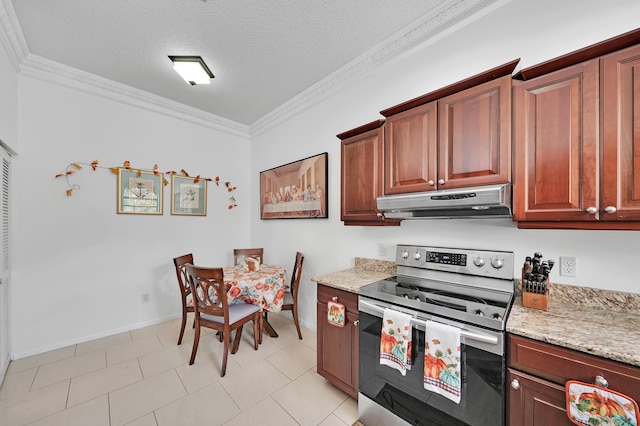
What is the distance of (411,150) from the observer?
182cm

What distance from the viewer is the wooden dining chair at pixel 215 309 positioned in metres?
2.17

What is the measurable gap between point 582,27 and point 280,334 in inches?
141

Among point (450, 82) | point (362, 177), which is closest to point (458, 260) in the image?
point (362, 177)

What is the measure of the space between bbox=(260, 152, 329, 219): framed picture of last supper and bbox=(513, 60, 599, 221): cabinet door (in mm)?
1855

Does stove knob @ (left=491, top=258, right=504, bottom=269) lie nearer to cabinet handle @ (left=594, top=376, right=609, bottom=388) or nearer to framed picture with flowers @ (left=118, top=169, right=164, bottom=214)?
cabinet handle @ (left=594, top=376, right=609, bottom=388)

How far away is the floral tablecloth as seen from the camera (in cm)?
248

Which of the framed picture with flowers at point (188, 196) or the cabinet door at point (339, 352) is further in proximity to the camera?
the framed picture with flowers at point (188, 196)

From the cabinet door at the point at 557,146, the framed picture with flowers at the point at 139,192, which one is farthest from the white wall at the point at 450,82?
the framed picture with flowers at the point at 139,192

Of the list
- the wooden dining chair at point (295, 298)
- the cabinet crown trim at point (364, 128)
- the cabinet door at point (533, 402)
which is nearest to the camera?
the cabinet door at point (533, 402)

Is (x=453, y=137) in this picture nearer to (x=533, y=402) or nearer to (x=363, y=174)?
(x=363, y=174)

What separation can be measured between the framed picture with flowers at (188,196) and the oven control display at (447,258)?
320cm

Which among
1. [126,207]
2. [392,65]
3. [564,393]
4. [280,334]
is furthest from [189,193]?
[564,393]

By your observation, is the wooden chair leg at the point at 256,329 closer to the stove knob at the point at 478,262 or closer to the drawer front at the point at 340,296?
the drawer front at the point at 340,296

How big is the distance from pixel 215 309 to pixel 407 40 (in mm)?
2925
